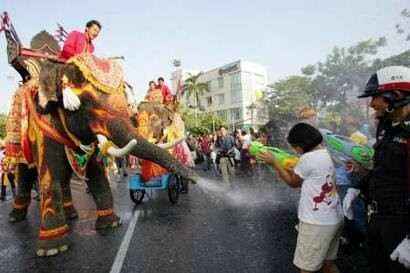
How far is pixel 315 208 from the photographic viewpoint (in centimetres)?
350

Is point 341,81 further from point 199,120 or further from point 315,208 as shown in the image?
point 199,120

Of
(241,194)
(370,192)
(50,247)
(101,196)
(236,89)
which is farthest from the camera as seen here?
(236,89)

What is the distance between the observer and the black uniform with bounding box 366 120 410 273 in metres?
2.79

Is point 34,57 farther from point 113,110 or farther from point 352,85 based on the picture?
point 352,85

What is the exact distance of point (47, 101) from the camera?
607 centimetres

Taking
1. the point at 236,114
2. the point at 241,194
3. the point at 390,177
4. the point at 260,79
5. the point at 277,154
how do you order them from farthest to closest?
the point at 260,79 → the point at 236,114 → the point at 241,194 → the point at 277,154 → the point at 390,177

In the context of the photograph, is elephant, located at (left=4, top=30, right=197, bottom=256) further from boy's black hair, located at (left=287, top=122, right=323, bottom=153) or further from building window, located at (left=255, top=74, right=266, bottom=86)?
building window, located at (left=255, top=74, right=266, bottom=86)

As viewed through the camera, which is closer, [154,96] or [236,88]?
[154,96]

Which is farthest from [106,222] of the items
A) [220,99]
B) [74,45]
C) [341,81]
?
[220,99]

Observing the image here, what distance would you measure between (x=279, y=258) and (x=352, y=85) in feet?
34.4

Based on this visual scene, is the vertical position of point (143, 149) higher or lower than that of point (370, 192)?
higher

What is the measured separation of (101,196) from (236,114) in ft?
257

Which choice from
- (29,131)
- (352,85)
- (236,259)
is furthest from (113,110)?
(352,85)

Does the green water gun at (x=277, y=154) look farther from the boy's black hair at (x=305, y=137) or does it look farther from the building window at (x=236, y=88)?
the building window at (x=236, y=88)
